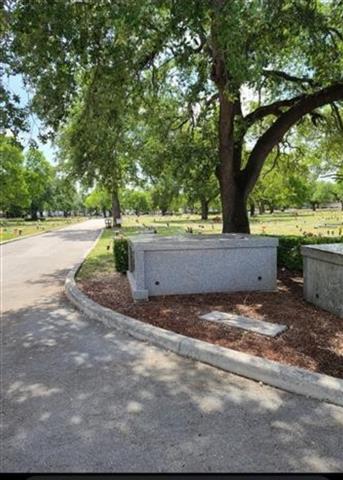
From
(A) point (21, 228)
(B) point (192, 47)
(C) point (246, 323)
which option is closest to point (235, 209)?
(B) point (192, 47)

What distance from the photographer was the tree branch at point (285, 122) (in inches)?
423

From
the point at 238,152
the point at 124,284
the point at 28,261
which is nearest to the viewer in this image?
the point at 124,284

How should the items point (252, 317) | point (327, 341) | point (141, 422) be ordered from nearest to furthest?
point (141, 422) < point (327, 341) < point (252, 317)

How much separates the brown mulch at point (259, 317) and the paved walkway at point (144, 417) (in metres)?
0.67

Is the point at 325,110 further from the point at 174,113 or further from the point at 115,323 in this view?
the point at 115,323

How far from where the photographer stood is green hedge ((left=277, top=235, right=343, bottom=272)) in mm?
9883

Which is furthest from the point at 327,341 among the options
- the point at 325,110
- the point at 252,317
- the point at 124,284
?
the point at 325,110

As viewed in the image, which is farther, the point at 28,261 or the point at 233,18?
the point at 28,261

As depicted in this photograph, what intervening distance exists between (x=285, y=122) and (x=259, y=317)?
687 centimetres

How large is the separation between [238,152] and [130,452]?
1024 centimetres

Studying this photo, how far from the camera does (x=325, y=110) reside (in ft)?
55.6

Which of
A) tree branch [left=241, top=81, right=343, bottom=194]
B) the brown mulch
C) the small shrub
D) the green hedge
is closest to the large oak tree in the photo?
tree branch [left=241, top=81, right=343, bottom=194]

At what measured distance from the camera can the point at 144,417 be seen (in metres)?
3.48

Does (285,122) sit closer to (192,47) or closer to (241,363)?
(192,47)
